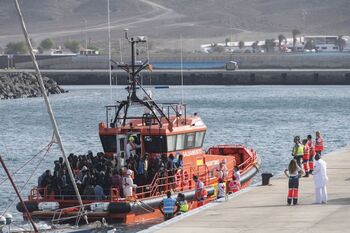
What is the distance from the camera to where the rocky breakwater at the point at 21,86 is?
11639 centimetres

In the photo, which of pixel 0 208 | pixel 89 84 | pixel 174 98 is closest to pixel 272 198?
pixel 0 208

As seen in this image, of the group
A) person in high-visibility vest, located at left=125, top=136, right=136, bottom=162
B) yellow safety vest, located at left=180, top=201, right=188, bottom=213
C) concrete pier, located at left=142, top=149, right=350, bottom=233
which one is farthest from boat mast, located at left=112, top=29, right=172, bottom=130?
yellow safety vest, located at left=180, top=201, right=188, bottom=213

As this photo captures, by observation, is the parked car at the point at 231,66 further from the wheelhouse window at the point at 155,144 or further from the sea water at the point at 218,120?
the wheelhouse window at the point at 155,144

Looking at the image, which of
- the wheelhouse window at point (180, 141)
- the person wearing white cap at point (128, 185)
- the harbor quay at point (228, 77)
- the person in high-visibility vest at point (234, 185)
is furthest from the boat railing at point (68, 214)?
the harbor quay at point (228, 77)

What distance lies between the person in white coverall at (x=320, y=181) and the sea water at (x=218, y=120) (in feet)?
16.3

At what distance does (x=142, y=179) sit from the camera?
32000 mm

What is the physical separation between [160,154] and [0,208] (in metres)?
6.08

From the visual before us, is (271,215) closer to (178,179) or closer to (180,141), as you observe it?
(178,179)

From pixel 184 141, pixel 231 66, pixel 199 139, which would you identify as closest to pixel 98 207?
pixel 184 141

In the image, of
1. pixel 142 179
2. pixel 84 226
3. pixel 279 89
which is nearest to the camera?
pixel 84 226

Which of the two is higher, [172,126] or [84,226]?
[172,126]

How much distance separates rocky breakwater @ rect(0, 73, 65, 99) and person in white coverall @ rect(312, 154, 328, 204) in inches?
3495

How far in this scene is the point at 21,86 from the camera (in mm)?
120938

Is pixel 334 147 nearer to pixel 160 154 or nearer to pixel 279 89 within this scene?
pixel 160 154
